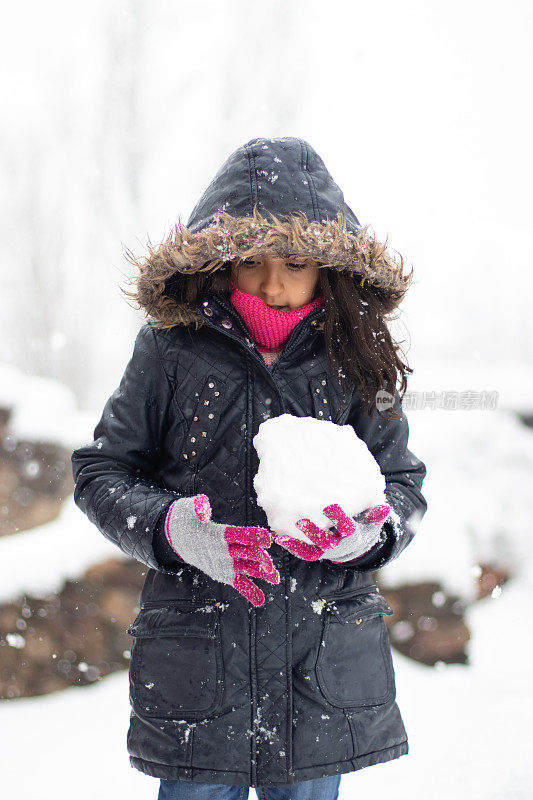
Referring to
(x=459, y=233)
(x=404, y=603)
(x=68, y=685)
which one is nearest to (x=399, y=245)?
(x=459, y=233)

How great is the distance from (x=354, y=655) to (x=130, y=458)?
0.55 m

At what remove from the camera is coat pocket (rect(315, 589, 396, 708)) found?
3.67 ft

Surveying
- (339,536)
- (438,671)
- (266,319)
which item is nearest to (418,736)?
(438,671)

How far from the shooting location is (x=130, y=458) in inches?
48.1

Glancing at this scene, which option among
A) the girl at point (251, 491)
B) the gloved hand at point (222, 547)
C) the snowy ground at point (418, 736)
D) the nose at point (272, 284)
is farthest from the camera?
the snowy ground at point (418, 736)

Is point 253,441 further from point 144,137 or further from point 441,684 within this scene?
point 144,137

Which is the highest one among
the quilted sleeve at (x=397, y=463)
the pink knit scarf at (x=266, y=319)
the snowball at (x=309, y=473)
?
the pink knit scarf at (x=266, y=319)

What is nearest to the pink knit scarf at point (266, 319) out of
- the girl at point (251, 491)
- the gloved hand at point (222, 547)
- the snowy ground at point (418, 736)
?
the girl at point (251, 491)

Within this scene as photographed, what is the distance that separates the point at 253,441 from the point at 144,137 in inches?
197

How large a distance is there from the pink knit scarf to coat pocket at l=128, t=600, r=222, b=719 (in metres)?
0.50

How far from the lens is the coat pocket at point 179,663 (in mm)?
1093

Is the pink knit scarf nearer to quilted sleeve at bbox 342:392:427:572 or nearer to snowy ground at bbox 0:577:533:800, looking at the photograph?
quilted sleeve at bbox 342:392:427:572

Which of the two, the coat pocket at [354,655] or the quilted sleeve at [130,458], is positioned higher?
the quilted sleeve at [130,458]

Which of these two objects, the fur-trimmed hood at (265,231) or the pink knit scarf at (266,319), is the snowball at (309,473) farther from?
the fur-trimmed hood at (265,231)
